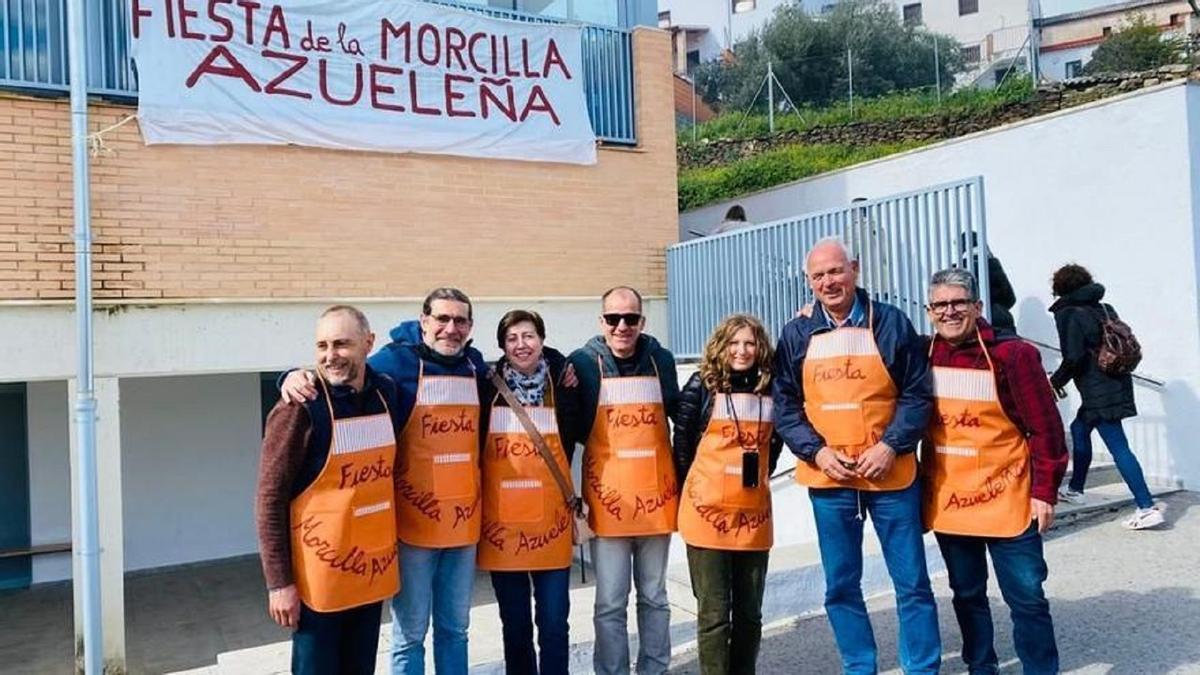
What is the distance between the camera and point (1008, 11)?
39625 millimetres

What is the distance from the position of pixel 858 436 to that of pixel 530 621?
1.60 meters

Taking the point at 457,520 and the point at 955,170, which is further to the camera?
the point at 955,170

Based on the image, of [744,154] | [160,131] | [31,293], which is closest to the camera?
[31,293]

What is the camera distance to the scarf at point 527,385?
149 inches

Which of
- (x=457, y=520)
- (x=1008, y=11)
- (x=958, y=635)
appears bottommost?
(x=958, y=635)

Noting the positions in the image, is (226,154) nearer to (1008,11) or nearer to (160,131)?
(160,131)

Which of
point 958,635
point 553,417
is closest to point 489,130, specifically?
point 553,417

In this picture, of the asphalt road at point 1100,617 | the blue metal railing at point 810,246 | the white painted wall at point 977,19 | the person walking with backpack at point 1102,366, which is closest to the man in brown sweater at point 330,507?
the asphalt road at point 1100,617

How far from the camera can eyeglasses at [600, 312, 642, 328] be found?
12.6 feet

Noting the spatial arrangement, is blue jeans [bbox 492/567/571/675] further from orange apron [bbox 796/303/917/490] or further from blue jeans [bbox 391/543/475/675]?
orange apron [bbox 796/303/917/490]

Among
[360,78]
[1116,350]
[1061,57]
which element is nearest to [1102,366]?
[1116,350]

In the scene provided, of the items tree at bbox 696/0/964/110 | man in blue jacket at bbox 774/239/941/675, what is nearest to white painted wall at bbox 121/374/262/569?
man in blue jacket at bbox 774/239/941/675

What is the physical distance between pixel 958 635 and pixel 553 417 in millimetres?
2560

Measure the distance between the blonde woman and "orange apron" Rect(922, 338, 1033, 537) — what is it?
0.75m
